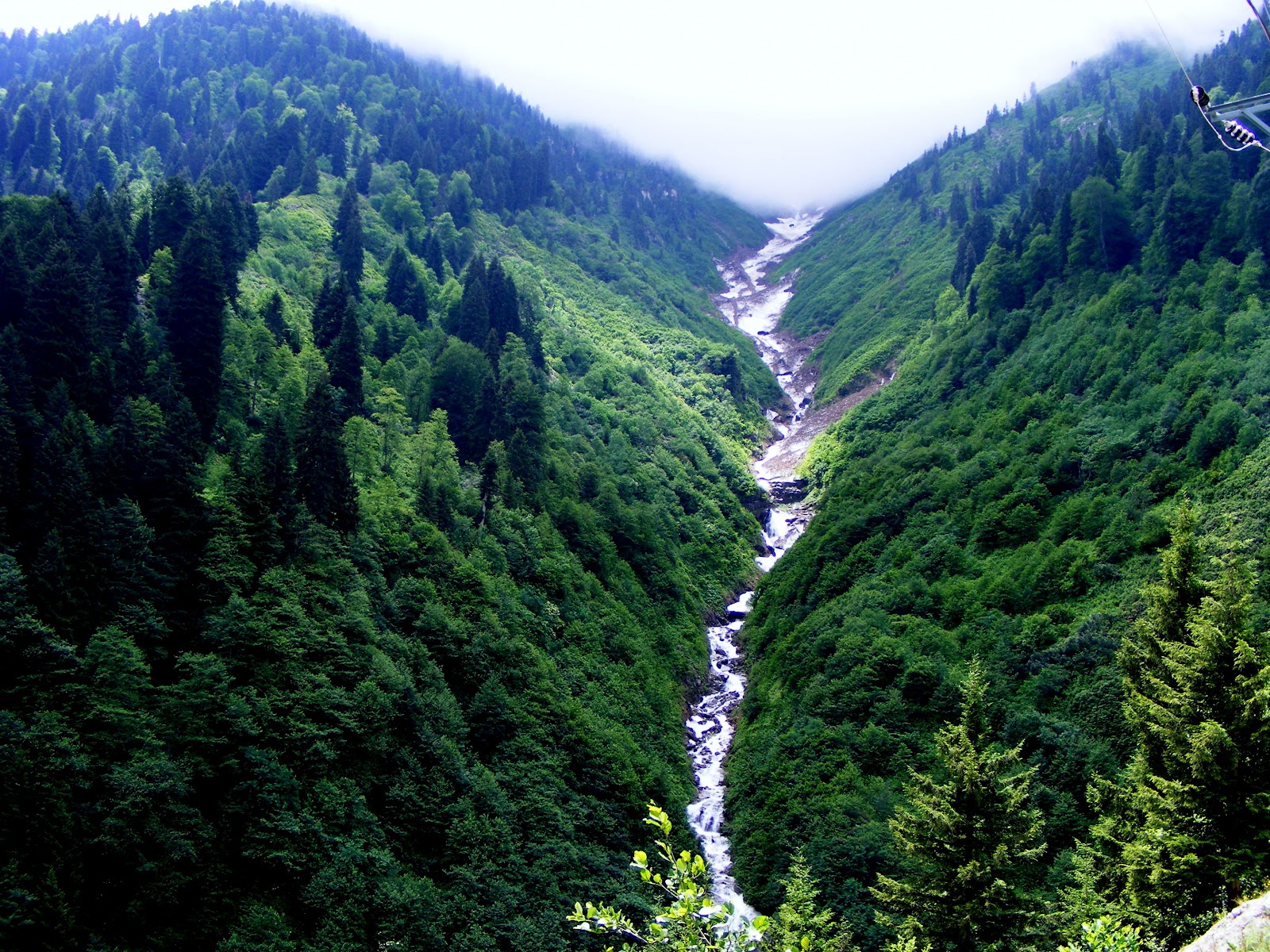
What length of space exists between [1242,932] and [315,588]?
51614 millimetres

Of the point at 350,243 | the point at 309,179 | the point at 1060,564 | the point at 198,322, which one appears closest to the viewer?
the point at 1060,564

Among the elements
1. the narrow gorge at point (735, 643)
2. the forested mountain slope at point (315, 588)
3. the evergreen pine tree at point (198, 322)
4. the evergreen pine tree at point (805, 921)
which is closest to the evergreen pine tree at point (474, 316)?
the forested mountain slope at point (315, 588)

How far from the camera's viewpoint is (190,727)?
46.7 m

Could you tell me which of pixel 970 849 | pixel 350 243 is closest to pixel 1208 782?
pixel 970 849

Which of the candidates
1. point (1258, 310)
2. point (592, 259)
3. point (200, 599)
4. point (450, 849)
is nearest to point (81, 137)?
point (592, 259)

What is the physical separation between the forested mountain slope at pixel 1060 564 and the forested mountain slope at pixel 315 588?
13433 mm

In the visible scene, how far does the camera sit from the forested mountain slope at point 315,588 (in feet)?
142

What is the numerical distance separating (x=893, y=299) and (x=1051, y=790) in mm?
130945

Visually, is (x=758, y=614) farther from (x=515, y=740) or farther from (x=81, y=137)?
(x=81, y=137)

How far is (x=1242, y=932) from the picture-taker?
674 inches

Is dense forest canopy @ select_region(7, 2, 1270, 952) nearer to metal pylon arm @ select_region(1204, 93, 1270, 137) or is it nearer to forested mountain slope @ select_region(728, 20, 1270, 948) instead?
forested mountain slope @ select_region(728, 20, 1270, 948)

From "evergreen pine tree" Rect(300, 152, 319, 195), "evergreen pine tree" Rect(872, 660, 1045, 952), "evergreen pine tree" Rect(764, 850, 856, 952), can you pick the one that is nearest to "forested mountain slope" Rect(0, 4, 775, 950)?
"evergreen pine tree" Rect(300, 152, 319, 195)

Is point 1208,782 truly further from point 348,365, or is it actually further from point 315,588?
point 348,365

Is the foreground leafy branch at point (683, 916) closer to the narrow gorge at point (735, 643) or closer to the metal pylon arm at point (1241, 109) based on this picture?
the metal pylon arm at point (1241, 109)
